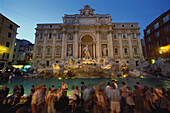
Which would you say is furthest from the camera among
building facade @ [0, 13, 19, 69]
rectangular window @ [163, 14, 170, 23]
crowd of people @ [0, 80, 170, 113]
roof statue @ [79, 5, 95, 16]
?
roof statue @ [79, 5, 95, 16]

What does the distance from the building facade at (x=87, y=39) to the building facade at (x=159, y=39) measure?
3980 mm

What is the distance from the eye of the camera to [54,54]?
2141 centimetres

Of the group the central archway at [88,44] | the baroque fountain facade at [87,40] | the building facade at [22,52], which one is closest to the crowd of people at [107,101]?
the baroque fountain facade at [87,40]

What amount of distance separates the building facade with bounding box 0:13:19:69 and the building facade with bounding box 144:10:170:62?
35691mm

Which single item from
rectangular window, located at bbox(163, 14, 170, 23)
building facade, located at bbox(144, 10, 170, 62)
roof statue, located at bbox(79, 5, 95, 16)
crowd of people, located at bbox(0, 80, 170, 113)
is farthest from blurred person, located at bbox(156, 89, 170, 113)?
roof statue, located at bbox(79, 5, 95, 16)

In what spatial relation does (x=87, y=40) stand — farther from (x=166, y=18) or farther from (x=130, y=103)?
(x=130, y=103)

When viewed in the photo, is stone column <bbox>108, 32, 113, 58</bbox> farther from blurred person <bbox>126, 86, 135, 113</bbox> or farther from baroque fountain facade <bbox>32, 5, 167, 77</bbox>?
blurred person <bbox>126, 86, 135, 113</bbox>

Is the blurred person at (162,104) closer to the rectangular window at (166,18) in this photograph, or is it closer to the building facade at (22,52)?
the rectangular window at (166,18)

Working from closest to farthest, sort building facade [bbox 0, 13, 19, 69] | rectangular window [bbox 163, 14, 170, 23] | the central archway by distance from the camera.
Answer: building facade [bbox 0, 13, 19, 69], rectangular window [bbox 163, 14, 170, 23], the central archway

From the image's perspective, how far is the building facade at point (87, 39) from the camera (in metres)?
20.8

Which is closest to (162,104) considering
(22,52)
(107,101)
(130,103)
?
(130,103)

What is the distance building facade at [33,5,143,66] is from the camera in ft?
68.3

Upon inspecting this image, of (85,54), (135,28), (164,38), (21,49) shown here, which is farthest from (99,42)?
(21,49)

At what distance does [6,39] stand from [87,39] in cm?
1943
